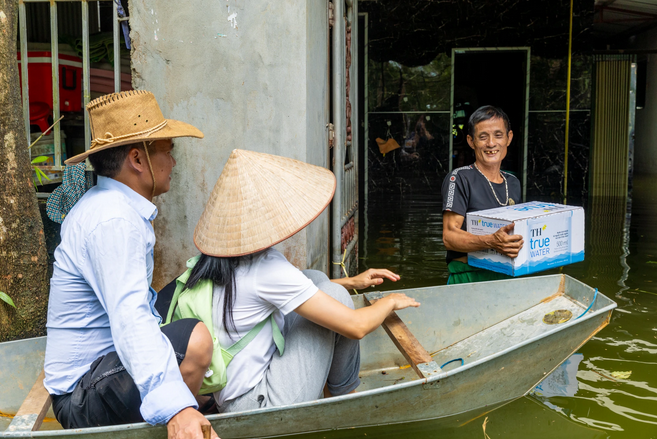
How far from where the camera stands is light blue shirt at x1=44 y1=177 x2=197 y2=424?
1.80 meters

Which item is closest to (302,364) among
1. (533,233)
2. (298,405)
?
(298,405)

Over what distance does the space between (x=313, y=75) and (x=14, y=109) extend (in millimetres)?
1501

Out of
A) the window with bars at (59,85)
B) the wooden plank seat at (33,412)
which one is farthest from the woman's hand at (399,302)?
the window with bars at (59,85)

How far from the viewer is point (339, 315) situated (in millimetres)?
2117

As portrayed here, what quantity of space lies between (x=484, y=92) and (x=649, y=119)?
428cm

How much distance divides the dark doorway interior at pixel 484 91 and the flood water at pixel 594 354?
4357mm

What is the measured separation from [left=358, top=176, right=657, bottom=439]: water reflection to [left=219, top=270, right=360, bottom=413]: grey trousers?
1.23 feet

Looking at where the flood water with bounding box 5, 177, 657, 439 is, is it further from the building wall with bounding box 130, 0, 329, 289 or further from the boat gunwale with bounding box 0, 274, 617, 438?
the building wall with bounding box 130, 0, 329, 289

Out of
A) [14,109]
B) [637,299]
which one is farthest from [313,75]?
[637,299]

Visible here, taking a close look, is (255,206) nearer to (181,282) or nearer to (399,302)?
(181,282)

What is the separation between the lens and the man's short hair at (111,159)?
2.10m

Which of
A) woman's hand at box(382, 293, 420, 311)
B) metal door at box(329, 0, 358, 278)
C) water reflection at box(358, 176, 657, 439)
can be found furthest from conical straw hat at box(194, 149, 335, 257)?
metal door at box(329, 0, 358, 278)

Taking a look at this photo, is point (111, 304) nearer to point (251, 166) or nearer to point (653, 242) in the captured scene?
point (251, 166)

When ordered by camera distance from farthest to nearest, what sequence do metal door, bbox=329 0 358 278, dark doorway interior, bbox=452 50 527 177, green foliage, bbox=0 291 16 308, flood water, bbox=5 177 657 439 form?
1. dark doorway interior, bbox=452 50 527 177
2. metal door, bbox=329 0 358 278
3. green foliage, bbox=0 291 16 308
4. flood water, bbox=5 177 657 439
